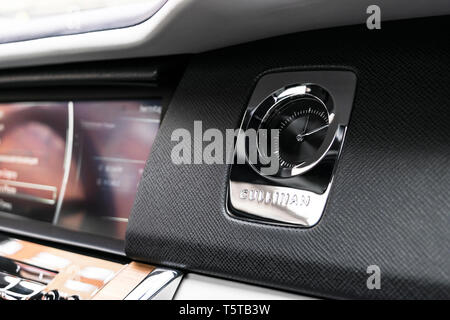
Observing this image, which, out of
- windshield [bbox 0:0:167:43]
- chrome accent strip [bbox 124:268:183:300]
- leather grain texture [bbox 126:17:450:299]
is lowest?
chrome accent strip [bbox 124:268:183:300]

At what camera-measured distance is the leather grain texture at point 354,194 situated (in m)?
0.58

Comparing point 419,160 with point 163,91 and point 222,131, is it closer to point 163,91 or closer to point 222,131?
point 222,131

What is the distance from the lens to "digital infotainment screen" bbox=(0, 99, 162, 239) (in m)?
1.07

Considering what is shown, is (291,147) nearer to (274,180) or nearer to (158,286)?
(274,180)

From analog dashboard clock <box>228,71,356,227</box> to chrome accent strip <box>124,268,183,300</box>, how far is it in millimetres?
153

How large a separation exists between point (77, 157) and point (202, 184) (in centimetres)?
54

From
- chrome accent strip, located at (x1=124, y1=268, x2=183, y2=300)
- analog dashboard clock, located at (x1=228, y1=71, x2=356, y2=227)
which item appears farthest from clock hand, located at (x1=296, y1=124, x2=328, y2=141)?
chrome accent strip, located at (x1=124, y1=268, x2=183, y2=300)

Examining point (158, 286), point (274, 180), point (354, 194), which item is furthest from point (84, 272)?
point (354, 194)

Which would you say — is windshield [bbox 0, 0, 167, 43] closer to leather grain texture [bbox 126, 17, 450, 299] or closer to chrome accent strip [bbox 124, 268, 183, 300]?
leather grain texture [bbox 126, 17, 450, 299]

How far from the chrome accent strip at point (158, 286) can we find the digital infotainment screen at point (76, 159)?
32cm

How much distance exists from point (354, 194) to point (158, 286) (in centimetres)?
36

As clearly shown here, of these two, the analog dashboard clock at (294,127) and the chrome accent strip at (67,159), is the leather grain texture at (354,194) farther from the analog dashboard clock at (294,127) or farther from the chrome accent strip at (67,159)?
the chrome accent strip at (67,159)

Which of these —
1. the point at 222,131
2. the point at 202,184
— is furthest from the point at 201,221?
the point at 222,131
